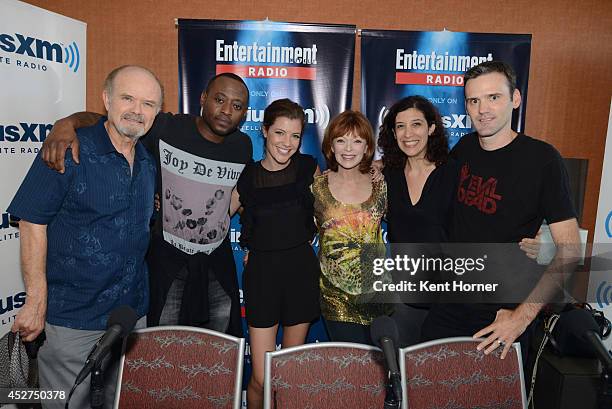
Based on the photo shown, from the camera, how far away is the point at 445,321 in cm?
227

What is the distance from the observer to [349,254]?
2.46m

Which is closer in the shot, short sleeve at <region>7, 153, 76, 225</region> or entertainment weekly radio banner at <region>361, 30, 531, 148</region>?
short sleeve at <region>7, 153, 76, 225</region>

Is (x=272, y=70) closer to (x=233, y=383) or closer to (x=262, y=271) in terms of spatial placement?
(x=262, y=271)

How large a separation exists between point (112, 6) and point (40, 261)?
2.47 meters

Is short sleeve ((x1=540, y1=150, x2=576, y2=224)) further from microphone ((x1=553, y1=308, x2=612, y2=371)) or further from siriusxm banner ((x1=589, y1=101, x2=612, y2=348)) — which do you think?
siriusxm banner ((x1=589, y1=101, x2=612, y2=348))

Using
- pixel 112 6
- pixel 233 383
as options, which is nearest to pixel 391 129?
pixel 233 383

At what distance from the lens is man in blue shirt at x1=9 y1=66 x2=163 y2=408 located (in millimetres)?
1888

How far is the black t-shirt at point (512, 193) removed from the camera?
1955 mm

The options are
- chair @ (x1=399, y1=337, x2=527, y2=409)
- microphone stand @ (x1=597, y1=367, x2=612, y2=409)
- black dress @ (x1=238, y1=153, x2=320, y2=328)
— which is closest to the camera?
microphone stand @ (x1=597, y1=367, x2=612, y2=409)

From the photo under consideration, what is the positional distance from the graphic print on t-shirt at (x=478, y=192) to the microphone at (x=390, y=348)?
3.73 feet

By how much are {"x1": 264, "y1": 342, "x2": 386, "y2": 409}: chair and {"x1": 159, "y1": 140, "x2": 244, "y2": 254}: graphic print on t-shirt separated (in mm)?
947

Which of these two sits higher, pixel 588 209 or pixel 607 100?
pixel 607 100

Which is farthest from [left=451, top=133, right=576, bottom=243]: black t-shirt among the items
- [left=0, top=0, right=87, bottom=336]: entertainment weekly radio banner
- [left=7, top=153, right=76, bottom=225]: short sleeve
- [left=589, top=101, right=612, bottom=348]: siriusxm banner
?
[left=0, top=0, right=87, bottom=336]: entertainment weekly radio banner

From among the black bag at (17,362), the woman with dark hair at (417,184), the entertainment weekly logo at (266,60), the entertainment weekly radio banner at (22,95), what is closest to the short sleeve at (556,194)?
the woman with dark hair at (417,184)
